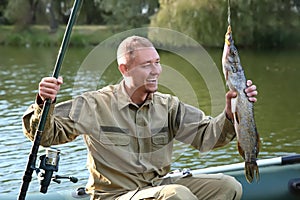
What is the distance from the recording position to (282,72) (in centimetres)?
1548

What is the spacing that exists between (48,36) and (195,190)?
76.0ft

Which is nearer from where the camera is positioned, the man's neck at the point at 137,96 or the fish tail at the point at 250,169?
the fish tail at the point at 250,169

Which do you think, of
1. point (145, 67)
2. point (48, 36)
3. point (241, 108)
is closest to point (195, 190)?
point (241, 108)

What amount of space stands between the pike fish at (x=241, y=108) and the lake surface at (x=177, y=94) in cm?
196

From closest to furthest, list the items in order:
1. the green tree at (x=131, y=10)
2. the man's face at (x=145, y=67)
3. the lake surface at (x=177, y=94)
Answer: the man's face at (x=145, y=67) → the lake surface at (x=177, y=94) → the green tree at (x=131, y=10)

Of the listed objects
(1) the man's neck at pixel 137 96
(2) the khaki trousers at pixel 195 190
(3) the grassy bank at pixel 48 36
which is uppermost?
(1) the man's neck at pixel 137 96

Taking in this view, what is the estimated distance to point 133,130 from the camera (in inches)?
131

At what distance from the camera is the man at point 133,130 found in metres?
3.24

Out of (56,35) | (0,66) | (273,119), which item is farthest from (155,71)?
(56,35)

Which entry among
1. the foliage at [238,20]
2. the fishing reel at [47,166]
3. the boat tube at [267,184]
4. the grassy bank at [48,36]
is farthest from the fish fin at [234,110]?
the grassy bank at [48,36]

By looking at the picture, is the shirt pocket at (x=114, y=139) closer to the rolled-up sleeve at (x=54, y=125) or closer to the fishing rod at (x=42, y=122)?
the rolled-up sleeve at (x=54, y=125)

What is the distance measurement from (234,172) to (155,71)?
1.09 m

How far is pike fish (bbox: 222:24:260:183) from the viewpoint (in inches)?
113

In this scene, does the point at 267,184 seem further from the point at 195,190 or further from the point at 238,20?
the point at 238,20
